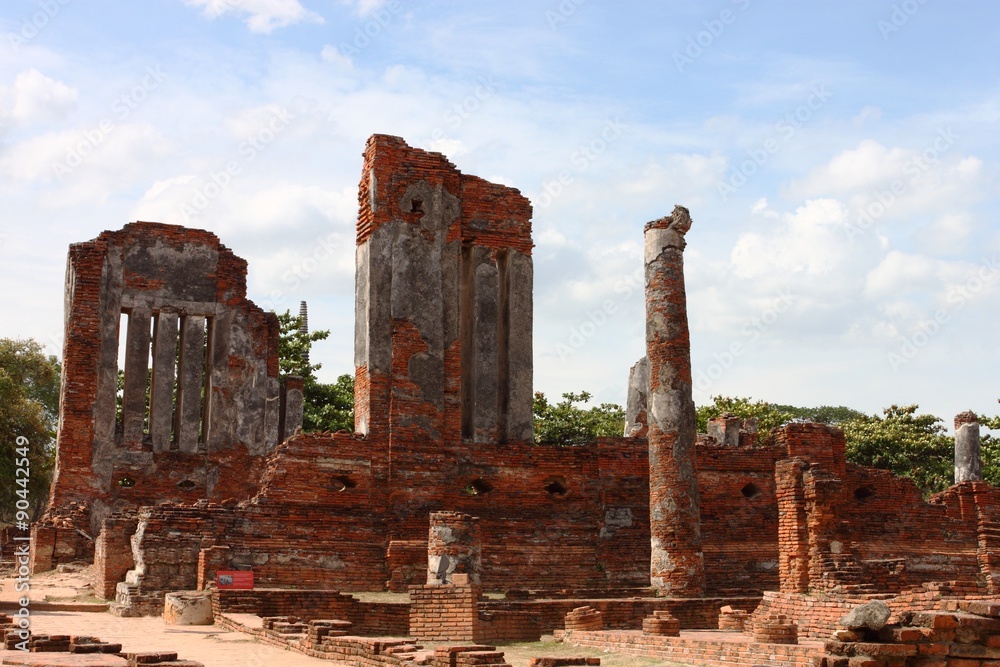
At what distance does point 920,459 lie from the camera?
3316 cm

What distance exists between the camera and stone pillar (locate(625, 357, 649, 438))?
23047 millimetres

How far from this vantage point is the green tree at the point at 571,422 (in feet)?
109

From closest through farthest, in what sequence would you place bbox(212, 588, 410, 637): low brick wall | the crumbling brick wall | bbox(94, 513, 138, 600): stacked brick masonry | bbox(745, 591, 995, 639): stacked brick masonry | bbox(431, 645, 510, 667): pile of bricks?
bbox(431, 645, 510, 667): pile of bricks
bbox(745, 591, 995, 639): stacked brick masonry
bbox(212, 588, 410, 637): low brick wall
bbox(94, 513, 138, 600): stacked brick masonry
the crumbling brick wall

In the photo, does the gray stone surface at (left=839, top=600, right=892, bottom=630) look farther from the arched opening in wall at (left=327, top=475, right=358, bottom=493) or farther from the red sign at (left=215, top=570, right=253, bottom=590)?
the arched opening in wall at (left=327, top=475, right=358, bottom=493)

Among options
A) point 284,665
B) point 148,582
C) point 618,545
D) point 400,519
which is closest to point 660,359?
point 618,545

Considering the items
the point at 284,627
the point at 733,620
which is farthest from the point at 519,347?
the point at 284,627

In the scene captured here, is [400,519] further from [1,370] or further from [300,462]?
[1,370]

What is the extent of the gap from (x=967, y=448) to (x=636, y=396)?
284 inches

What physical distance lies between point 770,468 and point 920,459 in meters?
14.7

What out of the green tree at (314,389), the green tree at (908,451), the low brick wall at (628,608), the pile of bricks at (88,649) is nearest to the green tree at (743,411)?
the green tree at (908,451)

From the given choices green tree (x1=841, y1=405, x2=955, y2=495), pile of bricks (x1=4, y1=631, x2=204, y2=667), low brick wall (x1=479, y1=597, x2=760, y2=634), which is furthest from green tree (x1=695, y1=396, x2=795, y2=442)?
pile of bricks (x1=4, y1=631, x2=204, y2=667)

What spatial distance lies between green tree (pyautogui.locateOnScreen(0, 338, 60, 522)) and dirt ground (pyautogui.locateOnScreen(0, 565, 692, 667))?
13.3m

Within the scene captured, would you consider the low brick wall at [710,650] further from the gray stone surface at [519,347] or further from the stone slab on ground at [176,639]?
the gray stone surface at [519,347]

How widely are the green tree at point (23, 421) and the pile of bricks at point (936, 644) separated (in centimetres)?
2395
